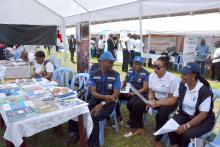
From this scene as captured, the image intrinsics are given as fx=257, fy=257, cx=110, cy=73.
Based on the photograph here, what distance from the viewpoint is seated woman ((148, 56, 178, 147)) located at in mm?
3547

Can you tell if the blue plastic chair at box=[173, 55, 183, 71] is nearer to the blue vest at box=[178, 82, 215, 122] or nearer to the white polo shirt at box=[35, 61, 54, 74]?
the white polo shirt at box=[35, 61, 54, 74]

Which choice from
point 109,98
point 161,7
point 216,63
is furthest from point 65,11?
point 216,63

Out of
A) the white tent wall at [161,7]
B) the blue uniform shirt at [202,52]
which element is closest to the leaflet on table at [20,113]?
the white tent wall at [161,7]

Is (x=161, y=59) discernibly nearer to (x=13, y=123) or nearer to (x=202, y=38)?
(x=13, y=123)


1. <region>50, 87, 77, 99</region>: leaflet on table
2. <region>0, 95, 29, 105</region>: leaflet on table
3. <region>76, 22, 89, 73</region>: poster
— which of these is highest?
<region>76, 22, 89, 73</region>: poster

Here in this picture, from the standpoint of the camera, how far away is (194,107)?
2967 mm

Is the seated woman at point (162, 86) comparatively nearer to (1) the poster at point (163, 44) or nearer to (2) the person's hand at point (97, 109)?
(2) the person's hand at point (97, 109)

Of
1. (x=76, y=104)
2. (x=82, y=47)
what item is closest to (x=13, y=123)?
(x=76, y=104)

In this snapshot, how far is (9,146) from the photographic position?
8.28 feet

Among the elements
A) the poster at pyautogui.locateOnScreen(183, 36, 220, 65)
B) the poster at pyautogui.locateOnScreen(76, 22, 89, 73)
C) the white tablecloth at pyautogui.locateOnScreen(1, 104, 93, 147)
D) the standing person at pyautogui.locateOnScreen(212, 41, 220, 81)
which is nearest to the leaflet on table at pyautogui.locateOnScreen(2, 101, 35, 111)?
the white tablecloth at pyautogui.locateOnScreen(1, 104, 93, 147)

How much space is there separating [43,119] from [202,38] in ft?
32.3

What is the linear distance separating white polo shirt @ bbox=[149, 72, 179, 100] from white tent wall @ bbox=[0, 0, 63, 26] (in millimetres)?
4678

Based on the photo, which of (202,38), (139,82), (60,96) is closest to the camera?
(60,96)

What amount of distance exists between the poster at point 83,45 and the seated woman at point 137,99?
247 centimetres
